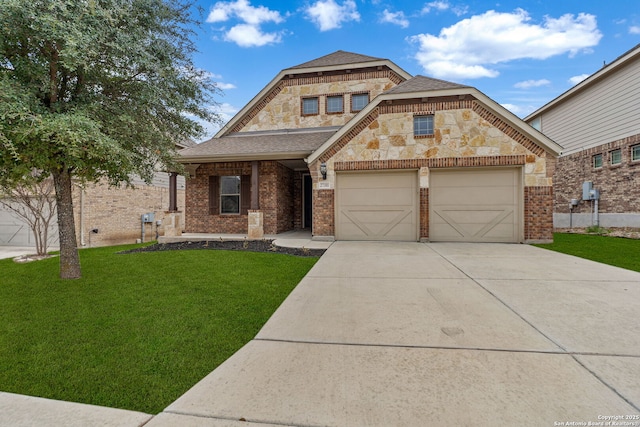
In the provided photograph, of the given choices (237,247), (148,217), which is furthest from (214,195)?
(148,217)

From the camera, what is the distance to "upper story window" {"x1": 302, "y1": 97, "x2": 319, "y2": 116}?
13.0 m

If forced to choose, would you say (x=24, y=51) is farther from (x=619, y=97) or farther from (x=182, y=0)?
(x=619, y=97)

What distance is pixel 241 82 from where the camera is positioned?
1595 centimetres

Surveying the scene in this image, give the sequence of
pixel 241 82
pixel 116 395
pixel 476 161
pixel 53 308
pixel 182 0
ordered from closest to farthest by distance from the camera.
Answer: pixel 116 395 → pixel 53 308 → pixel 182 0 → pixel 476 161 → pixel 241 82

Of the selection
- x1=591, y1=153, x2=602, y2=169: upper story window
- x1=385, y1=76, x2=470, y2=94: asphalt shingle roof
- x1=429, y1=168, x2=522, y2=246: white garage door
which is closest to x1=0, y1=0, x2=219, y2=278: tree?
x1=385, y1=76, x2=470, y2=94: asphalt shingle roof

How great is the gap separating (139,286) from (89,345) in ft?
7.28

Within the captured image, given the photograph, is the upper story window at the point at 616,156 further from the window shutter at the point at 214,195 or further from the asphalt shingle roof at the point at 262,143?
the window shutter at the point at 214,195

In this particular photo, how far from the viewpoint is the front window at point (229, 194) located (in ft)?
40.4

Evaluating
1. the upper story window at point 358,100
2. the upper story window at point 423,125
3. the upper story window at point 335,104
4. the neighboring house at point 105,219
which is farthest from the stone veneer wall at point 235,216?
the upper story window at point 423,125

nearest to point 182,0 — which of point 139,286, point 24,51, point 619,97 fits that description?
point 24,51

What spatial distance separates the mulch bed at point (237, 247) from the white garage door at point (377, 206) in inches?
87.9

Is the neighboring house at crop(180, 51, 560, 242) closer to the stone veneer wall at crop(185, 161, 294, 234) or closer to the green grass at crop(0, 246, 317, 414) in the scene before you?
the stone veneer wall at crop(185, 161, 294, 234)

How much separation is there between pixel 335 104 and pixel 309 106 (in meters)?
1.17

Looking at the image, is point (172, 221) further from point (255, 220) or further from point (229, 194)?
point (255, 220)
